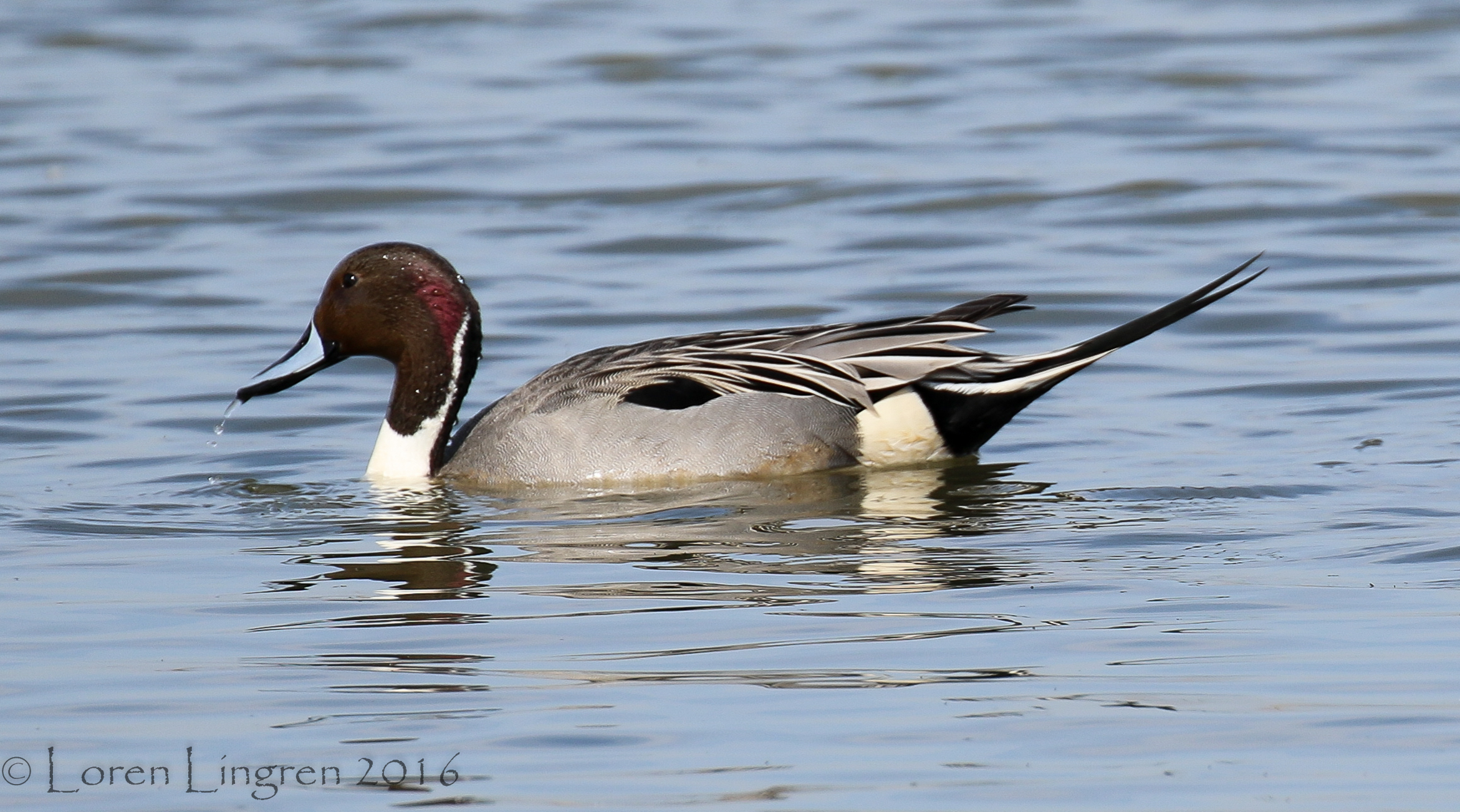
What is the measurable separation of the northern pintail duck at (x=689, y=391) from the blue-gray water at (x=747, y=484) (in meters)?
0.16

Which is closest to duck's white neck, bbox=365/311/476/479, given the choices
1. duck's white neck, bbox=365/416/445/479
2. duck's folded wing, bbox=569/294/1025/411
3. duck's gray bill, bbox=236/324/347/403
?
duck's white neck, bbox=365/416/445/479

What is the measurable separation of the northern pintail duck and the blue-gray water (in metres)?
0.16

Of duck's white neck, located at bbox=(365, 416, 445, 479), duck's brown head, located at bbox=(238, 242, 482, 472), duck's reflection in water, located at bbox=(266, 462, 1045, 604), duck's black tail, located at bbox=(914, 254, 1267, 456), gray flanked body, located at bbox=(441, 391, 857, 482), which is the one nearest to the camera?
duck's reflection in water, located at bbox=(266, 462, 1045, 604)

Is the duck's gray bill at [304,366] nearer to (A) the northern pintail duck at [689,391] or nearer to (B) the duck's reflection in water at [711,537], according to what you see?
(A) the northern pintail duck at [689,391]

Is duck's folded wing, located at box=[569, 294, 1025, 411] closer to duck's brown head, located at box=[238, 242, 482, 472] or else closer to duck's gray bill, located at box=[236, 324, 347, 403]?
duck's brown head, located at box=[238, 242, 482, 472]

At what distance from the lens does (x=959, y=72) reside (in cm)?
1455

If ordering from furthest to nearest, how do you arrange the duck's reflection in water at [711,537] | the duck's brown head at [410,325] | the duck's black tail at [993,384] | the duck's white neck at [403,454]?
the duck's brown head at [410,325] → the duck's white neck at [403,454] → the duck's black tail at [993,384] → the duck's reflection in water at [711,537]

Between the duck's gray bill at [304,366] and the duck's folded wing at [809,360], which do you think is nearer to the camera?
the duck's folded wing at [809,360]

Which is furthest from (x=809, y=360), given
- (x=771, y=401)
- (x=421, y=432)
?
(x=421, y=432)

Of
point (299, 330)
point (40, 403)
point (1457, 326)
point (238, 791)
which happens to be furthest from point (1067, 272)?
point (238, 791)

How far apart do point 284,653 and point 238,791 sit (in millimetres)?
925

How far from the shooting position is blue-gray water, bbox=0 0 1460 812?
4.07m

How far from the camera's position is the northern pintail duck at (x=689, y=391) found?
22.5 feet

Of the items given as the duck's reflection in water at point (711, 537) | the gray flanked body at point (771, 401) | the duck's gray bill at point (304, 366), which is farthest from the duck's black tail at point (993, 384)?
the duck's gray bill at point (304, 366)
